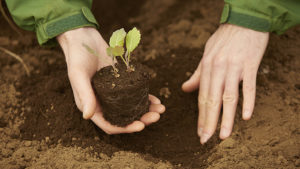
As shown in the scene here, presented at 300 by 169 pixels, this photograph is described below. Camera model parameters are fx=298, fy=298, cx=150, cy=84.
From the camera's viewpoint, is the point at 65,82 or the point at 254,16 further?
the point at 65,82

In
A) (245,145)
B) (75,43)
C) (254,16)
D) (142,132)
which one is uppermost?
(254,16)

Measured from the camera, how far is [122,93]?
148 centimetres

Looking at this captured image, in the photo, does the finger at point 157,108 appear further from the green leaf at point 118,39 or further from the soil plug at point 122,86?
the green leaf at point 118,39

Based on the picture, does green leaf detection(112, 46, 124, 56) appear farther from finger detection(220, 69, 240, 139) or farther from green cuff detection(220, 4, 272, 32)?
green cuff detection(220, 4, 272, 32)

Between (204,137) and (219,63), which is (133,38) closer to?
(219,63)

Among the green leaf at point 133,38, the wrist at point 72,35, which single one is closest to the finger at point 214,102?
the green leaf at point 133,38

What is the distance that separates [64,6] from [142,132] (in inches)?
34.2

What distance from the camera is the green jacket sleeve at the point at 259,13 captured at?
1679 millimetres

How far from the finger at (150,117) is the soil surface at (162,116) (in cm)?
16

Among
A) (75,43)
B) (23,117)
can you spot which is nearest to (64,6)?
(75,43)

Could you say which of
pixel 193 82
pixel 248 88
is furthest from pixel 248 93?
pixel 193 82

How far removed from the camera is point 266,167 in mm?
1417

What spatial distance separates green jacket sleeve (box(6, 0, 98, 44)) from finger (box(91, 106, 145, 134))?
521mm

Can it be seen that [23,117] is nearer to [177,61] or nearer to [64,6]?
[64,6]
